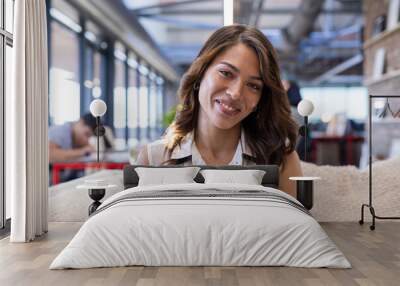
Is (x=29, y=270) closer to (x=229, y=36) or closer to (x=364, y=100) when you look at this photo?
(x=229, y=36)

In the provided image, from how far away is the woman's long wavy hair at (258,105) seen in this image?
4758 millimetres

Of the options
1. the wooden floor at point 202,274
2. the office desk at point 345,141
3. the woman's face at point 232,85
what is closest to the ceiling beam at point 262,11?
the office desk at point 345,141

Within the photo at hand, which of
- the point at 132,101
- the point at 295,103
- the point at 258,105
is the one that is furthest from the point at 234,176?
the point at 132,101

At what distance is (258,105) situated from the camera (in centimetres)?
486

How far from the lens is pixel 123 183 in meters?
5.14

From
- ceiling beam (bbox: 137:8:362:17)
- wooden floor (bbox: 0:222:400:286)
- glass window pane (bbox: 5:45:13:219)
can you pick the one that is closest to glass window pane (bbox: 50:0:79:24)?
ceiling beam (bbox: 137:8:362:17)

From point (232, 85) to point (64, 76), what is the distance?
491 centimetres

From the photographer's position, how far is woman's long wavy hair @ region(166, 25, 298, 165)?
4758 mm

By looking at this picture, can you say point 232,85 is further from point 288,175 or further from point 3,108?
point 3,108

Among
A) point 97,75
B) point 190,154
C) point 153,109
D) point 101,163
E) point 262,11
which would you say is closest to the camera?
point 190,154

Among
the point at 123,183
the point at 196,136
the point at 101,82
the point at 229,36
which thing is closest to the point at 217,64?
the point at 229,36

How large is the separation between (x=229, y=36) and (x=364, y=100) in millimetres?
16563

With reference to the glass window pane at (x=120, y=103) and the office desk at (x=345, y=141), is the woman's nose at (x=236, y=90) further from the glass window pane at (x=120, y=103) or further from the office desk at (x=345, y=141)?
the glass window pane at (x=120, y=103)

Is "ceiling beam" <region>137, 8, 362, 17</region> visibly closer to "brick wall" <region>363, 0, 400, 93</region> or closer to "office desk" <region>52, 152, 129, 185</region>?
"brick wall" <region>363, 0, 400, 93</region>
